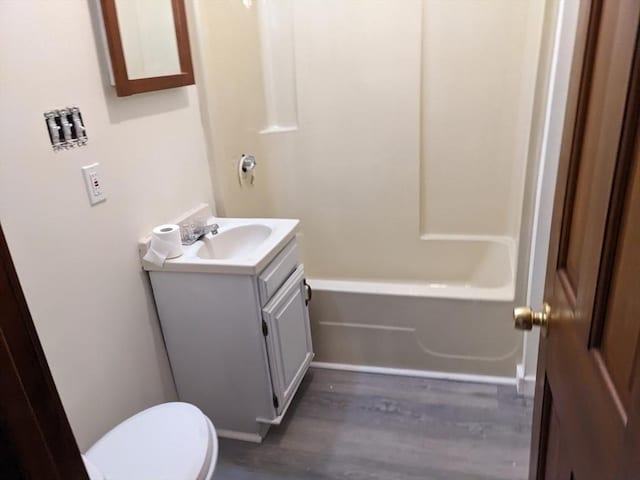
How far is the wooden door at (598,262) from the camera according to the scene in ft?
1.89

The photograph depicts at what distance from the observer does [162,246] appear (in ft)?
5.70

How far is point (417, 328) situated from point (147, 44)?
162 centimetres

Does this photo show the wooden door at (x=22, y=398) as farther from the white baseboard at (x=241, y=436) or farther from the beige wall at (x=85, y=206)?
the white baseboard at (x=241, y=436)

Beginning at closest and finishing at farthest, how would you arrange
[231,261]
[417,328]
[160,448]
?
[160,448]
[231,261]
[417,328]

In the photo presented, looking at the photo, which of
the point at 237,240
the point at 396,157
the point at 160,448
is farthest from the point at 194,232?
the point at 396,157

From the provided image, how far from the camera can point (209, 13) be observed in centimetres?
208

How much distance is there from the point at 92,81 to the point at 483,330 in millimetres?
1836

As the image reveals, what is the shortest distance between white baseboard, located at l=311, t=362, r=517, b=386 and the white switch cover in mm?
1373

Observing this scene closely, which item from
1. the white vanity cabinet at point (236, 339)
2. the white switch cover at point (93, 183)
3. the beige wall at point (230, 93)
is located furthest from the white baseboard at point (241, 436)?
the white switch cover at point (93, 183)

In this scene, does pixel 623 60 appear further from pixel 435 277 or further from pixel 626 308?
pixel 435 277

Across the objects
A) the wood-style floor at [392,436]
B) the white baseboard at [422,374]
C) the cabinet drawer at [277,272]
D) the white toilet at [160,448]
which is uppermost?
the cabinet drawer at [277,272]

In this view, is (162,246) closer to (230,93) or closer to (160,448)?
(160,448)

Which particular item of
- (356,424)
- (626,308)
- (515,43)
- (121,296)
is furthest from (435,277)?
(626,308)

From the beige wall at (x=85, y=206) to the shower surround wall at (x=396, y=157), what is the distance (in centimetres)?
46
